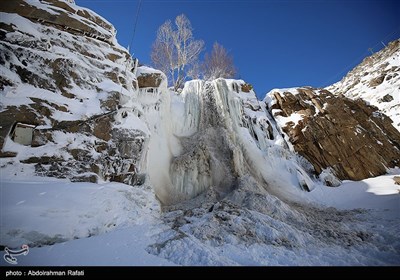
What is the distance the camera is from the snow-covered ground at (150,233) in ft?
13.5

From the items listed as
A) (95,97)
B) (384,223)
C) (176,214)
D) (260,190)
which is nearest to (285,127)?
(260,190)

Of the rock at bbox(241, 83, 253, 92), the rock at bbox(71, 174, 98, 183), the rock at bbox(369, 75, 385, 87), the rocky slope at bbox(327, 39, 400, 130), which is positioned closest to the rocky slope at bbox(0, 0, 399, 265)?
the rock at bbox(71, 174, 98, 183)

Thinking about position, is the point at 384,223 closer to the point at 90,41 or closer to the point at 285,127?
the point at 285,127

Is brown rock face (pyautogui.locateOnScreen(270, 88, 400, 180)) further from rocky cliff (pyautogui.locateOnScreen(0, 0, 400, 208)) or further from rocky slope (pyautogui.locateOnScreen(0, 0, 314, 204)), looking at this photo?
rocky slope (pyautogui.locateOnScreen(0, 0, 314, 204))

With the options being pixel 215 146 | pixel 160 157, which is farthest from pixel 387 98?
pixel 160 157

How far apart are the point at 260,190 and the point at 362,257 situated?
5174 mm

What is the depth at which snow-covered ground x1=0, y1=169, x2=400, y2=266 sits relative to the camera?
4117 mm

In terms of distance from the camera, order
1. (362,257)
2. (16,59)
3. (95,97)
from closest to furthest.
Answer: (362,257), (16,59), (95,97)

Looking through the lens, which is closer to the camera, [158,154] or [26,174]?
[26,174]

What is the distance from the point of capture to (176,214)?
725 cm

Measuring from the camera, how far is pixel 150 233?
5324 mm

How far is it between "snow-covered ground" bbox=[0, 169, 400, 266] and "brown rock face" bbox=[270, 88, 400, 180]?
629cm

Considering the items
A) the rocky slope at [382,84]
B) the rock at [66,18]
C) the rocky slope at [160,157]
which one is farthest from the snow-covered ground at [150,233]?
the rocky slope at [382,84]

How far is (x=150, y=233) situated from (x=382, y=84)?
3015 cm
